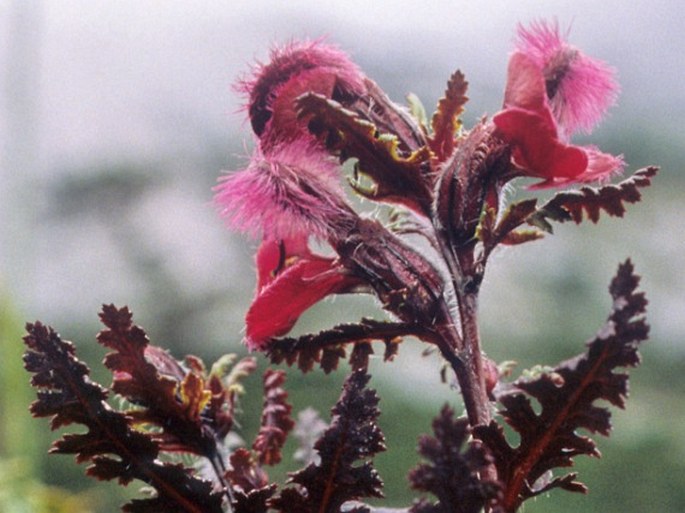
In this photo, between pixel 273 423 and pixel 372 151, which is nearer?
pixel 372 151

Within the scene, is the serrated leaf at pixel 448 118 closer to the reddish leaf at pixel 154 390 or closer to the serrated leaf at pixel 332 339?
the serrated leaf at pixel 332 339

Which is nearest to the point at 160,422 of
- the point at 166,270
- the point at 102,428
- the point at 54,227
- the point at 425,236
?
the point at 102,428

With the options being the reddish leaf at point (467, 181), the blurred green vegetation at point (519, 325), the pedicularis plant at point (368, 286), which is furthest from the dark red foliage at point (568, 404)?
the blurred green vegetation at point (519, 325)

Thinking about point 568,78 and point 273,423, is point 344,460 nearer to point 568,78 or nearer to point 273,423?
point 273,423

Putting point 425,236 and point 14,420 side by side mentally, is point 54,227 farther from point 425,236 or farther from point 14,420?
point 425,236

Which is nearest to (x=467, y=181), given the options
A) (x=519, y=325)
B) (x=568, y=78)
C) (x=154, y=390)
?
(x=568, y=78)

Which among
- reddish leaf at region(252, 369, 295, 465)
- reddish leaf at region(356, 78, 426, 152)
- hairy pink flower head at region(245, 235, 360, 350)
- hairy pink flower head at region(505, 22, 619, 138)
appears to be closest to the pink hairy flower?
hairy pink flower head at region(505, 22, 619, 138)

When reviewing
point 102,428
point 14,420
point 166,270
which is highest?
point 166,270
